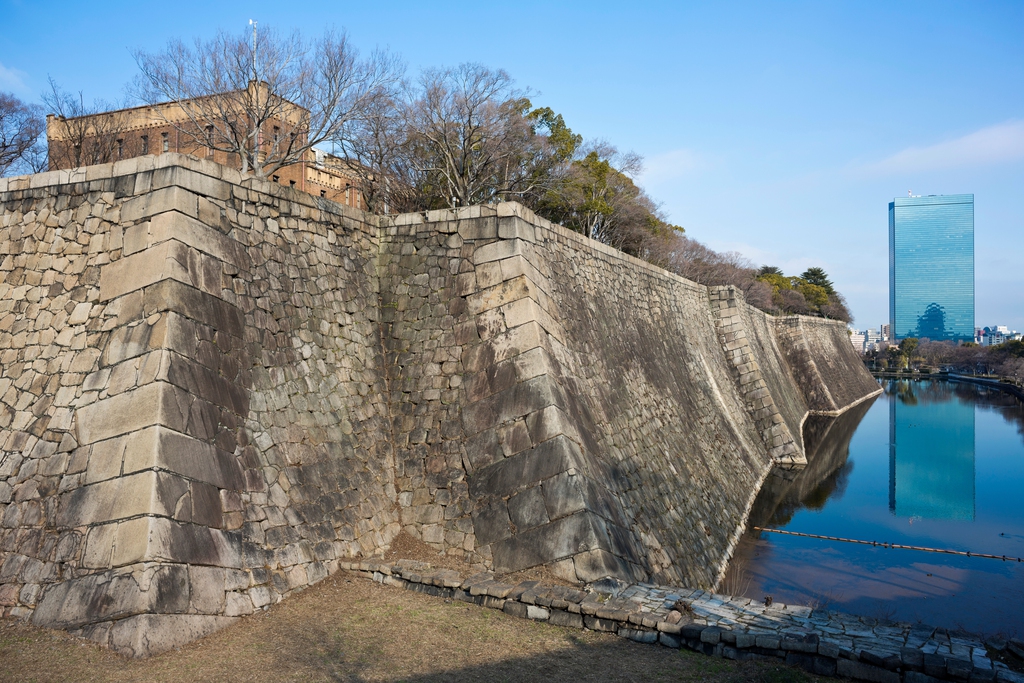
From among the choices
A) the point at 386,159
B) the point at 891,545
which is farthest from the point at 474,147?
the point at 891,545

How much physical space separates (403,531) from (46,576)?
3489mm

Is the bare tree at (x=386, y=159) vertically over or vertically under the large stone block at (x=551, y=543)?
over

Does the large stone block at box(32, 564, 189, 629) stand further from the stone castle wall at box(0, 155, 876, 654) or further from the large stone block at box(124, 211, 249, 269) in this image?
the large stone block at box(124, 211, 249, 269)

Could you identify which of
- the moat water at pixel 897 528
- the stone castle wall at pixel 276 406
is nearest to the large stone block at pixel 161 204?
the stone castle wall at pixel 276 406

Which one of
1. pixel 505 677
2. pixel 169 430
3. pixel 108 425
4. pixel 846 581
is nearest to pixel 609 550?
pixel 505 677

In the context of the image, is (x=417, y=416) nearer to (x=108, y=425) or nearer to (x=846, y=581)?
(x=108, y=425)

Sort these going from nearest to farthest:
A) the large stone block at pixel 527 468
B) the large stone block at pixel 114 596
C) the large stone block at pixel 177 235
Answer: the large stone block at pixel 114 596 → the large stone block at pixel 177 235 → the large stone block at pixel 527 468

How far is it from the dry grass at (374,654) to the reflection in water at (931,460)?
14.8m

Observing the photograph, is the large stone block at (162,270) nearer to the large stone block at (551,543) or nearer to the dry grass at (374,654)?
the dry grass at (374,654)

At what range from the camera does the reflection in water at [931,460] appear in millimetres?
18492

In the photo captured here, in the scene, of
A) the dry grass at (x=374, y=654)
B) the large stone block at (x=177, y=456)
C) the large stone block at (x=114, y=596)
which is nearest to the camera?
the dry grass at (x=374, y=654)

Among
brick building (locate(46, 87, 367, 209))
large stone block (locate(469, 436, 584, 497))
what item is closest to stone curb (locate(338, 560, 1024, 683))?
large stone block (locate(469, 436, 584, 497))

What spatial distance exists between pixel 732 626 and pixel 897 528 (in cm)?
1222

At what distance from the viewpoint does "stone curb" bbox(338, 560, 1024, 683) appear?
16.3ft
